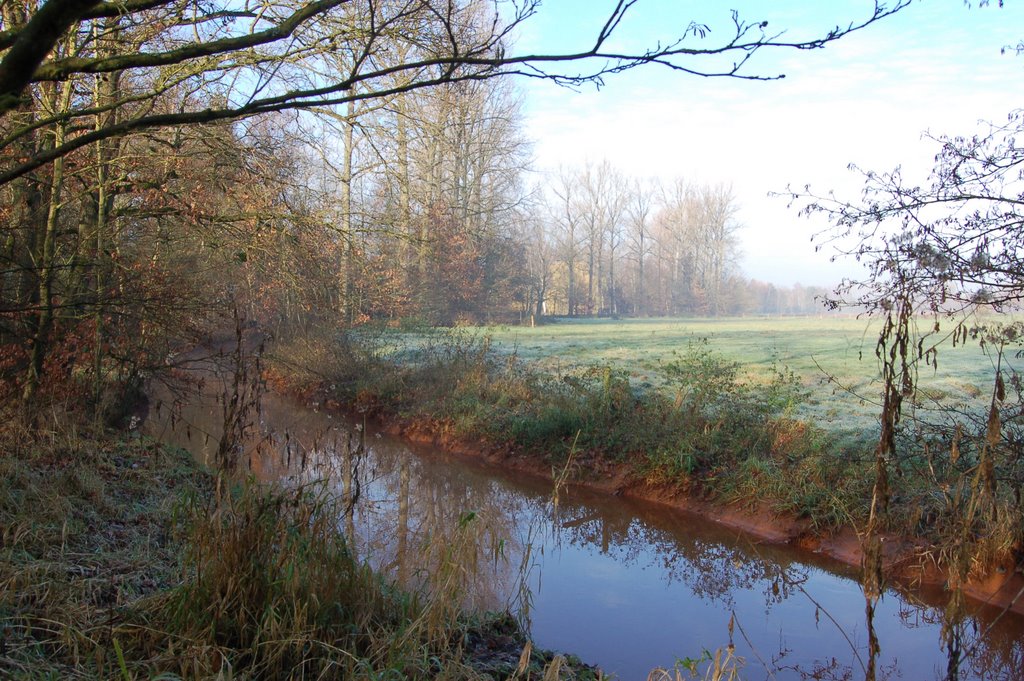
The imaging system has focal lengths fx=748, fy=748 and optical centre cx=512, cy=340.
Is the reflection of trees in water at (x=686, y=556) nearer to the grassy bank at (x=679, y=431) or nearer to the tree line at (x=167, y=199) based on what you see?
the grassy bank at (x=679, y=431)

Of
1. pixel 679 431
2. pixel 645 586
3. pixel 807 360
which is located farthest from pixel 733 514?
pixel 807 360

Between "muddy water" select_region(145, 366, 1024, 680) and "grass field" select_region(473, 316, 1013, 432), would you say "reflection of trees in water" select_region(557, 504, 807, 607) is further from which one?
"grass field" select_region(473, 316, 1013, 432)

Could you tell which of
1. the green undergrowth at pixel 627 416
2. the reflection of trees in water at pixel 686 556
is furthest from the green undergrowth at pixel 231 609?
the green undergrowth at pixel 627 416

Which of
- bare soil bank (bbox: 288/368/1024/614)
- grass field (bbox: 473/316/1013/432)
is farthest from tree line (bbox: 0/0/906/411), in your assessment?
grass field (bbox: 473/316/1013/432)

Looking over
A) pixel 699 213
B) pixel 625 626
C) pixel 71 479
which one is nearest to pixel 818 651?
pixel 625 626

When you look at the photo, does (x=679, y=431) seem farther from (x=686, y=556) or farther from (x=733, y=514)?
(x=686, y=556)

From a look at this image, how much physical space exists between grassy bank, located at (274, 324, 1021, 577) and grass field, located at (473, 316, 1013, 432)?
0.42 m

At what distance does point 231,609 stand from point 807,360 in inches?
696

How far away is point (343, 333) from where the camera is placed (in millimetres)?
16766

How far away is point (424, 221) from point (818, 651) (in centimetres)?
1844

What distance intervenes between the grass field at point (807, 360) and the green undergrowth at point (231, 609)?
5112 mm

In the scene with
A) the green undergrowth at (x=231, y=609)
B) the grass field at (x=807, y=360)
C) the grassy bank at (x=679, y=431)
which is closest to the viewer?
the green undergrowth at (x=231, y=609)

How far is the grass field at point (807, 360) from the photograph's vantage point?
11.5m

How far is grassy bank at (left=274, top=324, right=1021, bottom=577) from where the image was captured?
731 centimetres
